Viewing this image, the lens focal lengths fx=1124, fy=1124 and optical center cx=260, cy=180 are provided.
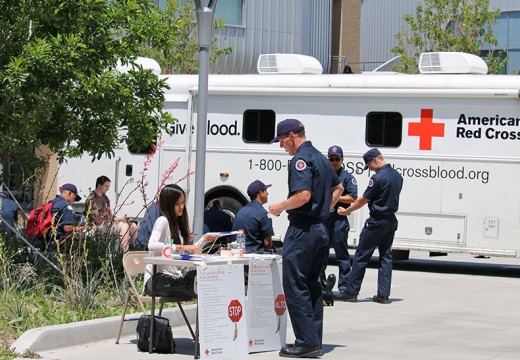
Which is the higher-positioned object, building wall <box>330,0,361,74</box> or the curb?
building wall <box>330,0,361,74</box>

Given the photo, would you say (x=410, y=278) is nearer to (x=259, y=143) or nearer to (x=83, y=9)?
(x=259, y=143)

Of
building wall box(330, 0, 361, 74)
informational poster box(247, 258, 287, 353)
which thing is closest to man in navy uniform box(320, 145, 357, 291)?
informational poster box(247, 258, 287, 353)

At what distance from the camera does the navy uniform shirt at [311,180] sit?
942 cm

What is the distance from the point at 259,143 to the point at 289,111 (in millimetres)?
736

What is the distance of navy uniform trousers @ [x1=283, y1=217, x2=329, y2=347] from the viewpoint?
943cm

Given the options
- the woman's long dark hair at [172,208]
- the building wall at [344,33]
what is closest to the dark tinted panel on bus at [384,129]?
the woman's long dark hair at [172,208]

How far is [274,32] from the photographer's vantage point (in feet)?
121

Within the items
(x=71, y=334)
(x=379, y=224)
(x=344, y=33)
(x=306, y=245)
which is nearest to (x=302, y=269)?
(x=306, y=245)

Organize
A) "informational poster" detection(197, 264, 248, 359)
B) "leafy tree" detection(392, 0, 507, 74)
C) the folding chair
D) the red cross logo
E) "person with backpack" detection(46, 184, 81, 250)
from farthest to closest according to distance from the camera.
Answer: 1. "leafy tree" detection(392, 0, 507, 74)
2. the red cross logo
3. "person with backpack" detection(46, 184, 81, 250)
4. the folding chair
5. "informational poster" detection(197, 264, 248, 359)

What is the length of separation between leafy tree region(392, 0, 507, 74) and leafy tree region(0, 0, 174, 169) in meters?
20.9

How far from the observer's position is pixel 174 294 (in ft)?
32.1

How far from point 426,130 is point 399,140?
0.46 metres

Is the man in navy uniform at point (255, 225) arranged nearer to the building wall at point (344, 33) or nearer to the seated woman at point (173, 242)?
the seated woman at point (173, 242)

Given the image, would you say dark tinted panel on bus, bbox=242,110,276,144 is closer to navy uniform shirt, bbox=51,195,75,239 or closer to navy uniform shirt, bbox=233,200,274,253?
navy uniform shirt, bbox=51,195,75,239
